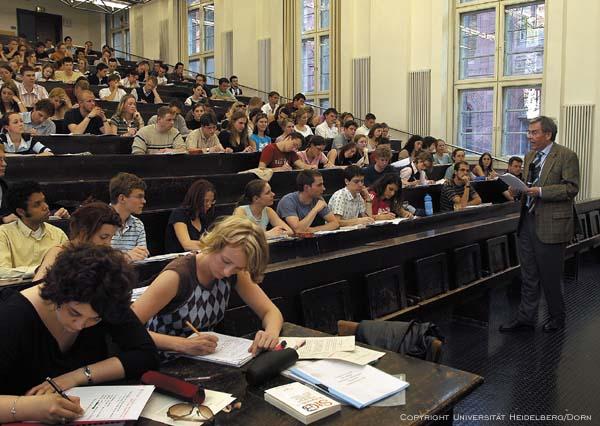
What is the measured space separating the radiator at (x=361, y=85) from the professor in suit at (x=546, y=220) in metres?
7.08

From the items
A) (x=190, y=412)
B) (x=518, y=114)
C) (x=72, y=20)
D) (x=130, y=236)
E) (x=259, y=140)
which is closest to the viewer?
(x=190, y=412)

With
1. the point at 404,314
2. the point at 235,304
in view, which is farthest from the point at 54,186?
the point at 404,314

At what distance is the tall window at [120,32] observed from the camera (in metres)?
18.5

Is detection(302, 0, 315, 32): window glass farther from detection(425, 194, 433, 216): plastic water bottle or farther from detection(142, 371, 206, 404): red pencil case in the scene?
detection(142, 371, 206, 404): red pencil case

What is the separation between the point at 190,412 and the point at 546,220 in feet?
10.7

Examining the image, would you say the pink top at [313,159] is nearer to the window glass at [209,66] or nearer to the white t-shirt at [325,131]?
the white t-shirt at [325,131]

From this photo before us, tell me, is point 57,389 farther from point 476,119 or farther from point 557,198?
point 476,119

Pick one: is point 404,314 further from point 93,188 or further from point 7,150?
point 7,150

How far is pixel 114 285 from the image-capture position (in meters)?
1.57

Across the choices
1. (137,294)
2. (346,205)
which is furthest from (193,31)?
(137,294)

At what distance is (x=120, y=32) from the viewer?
18.9 metres

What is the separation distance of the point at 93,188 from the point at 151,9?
13542 mm

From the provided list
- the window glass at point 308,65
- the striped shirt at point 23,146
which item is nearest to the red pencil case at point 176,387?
the striped shirt at point 23,146

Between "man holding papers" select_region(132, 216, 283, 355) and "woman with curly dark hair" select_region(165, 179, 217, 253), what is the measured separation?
72.5 inches
